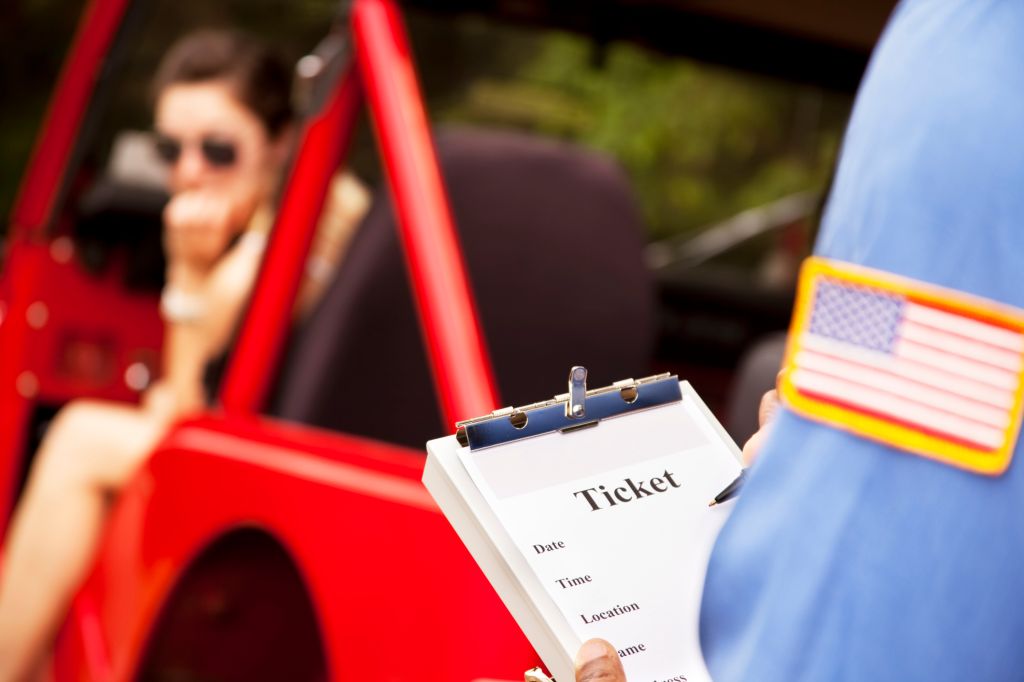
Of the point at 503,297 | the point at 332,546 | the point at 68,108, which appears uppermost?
the point at 68,108


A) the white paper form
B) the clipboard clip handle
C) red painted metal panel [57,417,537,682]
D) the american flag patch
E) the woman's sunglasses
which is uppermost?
the american flag patch

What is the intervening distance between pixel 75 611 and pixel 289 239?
0.58m

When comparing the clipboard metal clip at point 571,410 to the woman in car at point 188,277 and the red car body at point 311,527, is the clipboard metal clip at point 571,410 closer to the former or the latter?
the red car body at point 311,527

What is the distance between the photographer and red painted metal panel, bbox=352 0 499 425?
1266mm

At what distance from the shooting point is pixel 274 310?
169cm

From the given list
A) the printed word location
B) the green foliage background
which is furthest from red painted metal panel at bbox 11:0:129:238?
the printed word location

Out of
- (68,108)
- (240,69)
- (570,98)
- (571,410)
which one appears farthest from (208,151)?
(570,98)

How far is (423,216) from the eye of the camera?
138 centimetres

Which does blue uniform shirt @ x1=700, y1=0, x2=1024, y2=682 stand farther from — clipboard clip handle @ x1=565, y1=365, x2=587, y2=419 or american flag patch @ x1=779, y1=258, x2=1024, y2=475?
clipboard clip handle @ x1=565, y1=365, x2=587, y2=419

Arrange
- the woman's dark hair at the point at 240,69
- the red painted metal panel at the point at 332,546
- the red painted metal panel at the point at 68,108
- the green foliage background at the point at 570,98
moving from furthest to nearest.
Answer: the green foliage background at the point at 570,98 → the red painted metal panel at the point at 68,108 → the woman's dark hair at the point at 240,69 → the red painted metal panel at the point at 332,546

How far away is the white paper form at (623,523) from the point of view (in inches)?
29.2

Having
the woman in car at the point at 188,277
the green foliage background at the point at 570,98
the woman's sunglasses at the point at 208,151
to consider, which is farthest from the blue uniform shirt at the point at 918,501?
the woman's sunglasses at the point at 208,151

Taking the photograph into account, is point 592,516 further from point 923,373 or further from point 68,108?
point 68,108

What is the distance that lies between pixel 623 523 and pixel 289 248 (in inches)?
39.2
